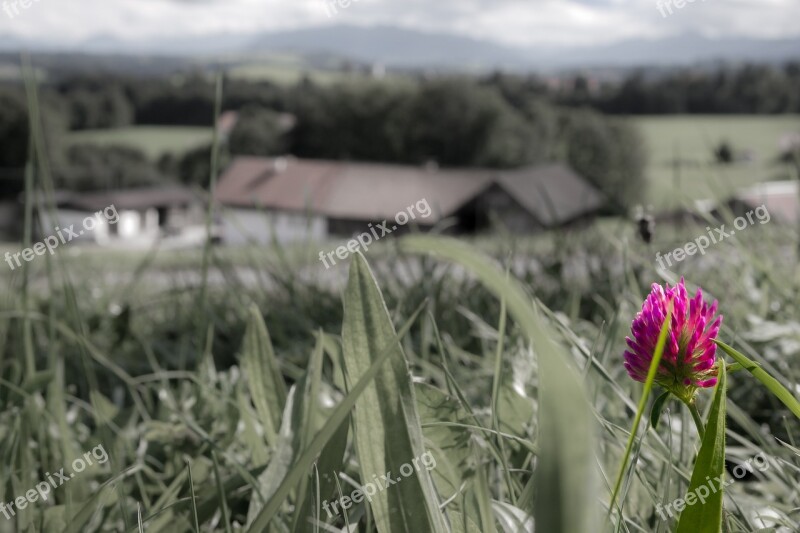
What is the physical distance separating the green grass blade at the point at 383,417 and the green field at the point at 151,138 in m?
56.4

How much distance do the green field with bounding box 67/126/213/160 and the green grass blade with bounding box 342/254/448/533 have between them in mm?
56351

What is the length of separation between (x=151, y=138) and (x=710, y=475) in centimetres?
6026

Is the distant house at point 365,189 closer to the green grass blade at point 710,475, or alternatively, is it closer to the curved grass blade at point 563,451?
the green grass blade at point 710,475

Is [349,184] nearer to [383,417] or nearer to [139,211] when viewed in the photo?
[139,211]

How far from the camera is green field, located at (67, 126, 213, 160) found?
2179 inches

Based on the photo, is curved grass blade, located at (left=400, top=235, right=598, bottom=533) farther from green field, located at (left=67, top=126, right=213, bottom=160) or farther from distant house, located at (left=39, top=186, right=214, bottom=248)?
green field, located at (left=67, top=126, right=213, bottom=160)

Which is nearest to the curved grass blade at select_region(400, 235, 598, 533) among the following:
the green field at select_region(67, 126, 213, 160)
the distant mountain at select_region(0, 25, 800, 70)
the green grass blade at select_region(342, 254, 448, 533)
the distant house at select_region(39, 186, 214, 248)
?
the green grass blade at select_region(342, 254, 448, 533)

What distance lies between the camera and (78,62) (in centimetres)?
7981

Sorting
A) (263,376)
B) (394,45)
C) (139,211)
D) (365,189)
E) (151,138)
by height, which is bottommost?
(139,211)

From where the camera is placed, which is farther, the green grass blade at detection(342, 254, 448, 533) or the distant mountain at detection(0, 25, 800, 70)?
the distant mountain at detection(0, 25, 800, 70)

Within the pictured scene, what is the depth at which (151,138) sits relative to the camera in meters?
56.9

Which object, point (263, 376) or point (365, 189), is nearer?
point (263, 376)

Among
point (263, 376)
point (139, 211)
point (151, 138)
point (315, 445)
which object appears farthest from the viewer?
point (151, 138)

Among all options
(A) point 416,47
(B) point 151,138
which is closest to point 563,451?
(B) point 151,138
